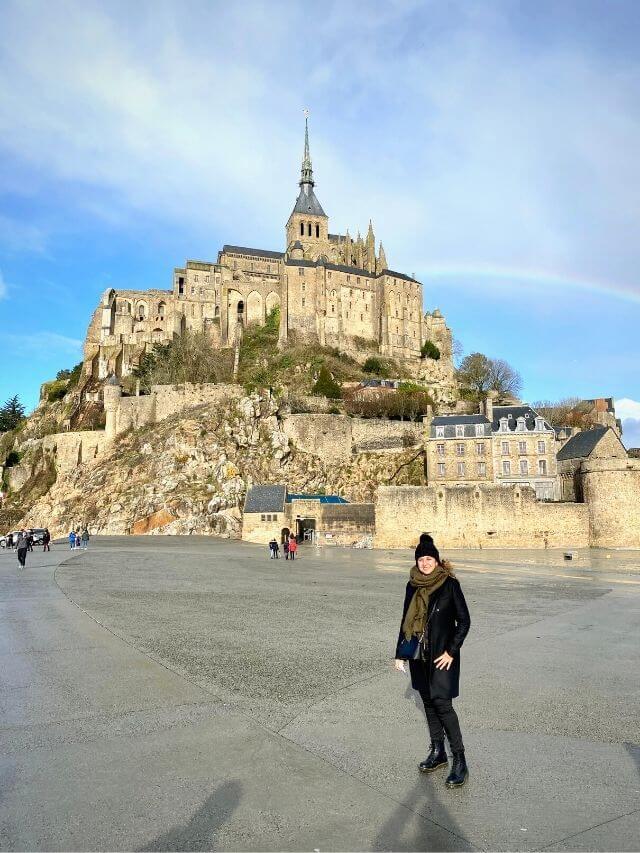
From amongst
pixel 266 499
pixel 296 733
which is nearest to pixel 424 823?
pixel 296 733

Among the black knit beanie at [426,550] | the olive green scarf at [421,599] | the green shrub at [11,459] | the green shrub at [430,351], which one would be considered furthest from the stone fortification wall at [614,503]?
the green shrub at [11,459]

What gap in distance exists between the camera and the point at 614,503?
1312 inches

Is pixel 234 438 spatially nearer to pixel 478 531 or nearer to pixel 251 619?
pixel 478 531

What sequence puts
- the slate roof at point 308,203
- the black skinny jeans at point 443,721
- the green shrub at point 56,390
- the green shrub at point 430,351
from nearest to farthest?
1. the black skinny jeans at point 443,721
2. the green shrub at point 56,390
3. the green shrub at point 430,351
4. the slate roof at point 308,203

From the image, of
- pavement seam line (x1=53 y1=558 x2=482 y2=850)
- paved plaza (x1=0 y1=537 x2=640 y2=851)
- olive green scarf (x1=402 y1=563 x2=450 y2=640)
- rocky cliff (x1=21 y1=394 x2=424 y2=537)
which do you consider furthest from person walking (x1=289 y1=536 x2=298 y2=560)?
olive green scarf (x1=402 y1=563 x2=450 y2=640)

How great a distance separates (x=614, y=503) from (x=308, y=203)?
72.6m

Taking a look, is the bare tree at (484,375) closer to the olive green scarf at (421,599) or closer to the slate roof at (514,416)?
the slate roof at (514,416)

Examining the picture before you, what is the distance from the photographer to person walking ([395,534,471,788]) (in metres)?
4.78

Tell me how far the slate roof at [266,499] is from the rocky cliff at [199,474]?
155 inches

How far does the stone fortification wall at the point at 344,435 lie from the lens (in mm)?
52375

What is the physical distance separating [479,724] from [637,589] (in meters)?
13.2

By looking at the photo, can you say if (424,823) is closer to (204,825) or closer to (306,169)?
(204,825)

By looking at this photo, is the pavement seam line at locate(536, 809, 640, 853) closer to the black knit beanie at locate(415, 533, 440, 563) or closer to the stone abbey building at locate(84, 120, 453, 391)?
the black knit beanie at locate(415, 533, 440, 563)

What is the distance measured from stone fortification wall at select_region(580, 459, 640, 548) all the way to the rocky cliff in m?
A: 15.8
